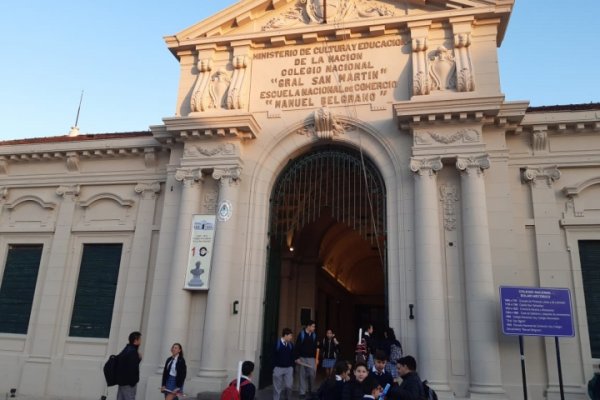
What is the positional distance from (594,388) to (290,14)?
1305 cm

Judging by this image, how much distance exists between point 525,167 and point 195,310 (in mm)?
9745

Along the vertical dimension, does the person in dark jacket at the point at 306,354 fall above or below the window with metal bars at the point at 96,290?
below

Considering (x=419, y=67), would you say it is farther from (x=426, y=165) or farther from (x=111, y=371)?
(x=111, y=371)

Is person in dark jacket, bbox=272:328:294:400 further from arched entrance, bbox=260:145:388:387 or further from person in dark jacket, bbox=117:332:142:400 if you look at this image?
person in dark jacket, bbox=117:332:142:400

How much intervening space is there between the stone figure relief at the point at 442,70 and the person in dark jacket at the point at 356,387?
9.50m

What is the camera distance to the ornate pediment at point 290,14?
47.6 feet

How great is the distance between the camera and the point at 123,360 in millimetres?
8891

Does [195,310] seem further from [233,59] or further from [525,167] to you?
[525,167]

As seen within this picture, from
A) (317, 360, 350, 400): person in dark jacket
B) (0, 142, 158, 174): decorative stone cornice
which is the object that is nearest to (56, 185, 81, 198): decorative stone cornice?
(0, 142, 158, 174): decorative stone cornice

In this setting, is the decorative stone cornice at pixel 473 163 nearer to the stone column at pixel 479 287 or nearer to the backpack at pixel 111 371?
the stone column at pixel 479 287

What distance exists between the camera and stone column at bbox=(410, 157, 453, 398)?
36.4ft

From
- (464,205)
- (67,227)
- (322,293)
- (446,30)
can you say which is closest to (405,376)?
(464,205)

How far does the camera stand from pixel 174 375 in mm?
9125

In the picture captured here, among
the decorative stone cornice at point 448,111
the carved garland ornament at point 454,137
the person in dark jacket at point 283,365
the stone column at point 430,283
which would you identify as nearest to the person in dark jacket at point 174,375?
the person in dark jacket at point 283,365
